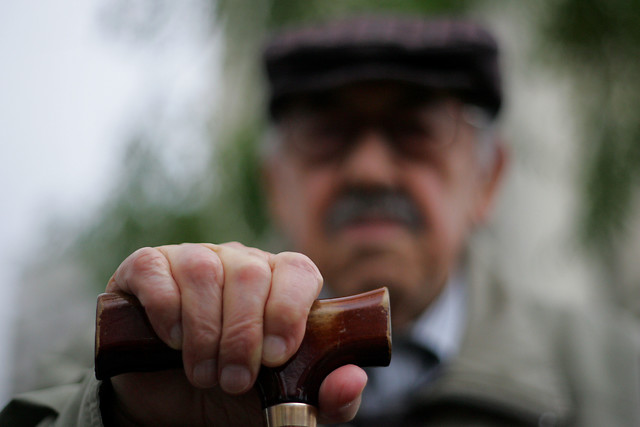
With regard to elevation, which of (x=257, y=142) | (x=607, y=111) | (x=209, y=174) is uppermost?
(x=607, y=111)

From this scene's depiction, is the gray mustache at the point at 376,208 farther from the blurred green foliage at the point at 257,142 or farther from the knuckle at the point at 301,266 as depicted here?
the knuckle at the point at 301,266

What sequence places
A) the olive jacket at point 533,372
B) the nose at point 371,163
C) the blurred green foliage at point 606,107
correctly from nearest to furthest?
1. the olive jacket at point 533,372
2. the nose at point 371,163
3. the blurred green foliage at point 606,107

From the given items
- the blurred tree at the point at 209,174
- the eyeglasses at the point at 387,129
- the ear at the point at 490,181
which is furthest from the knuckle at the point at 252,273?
the blurred tree at the point at 209,174

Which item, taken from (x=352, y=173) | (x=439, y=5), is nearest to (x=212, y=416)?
(x=352, y=173)

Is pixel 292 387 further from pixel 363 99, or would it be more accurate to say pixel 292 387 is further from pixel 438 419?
pixel 363 99

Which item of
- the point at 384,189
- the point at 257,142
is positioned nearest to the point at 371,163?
the point at 384,189

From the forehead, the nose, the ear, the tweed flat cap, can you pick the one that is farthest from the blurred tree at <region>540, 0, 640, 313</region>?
the nose

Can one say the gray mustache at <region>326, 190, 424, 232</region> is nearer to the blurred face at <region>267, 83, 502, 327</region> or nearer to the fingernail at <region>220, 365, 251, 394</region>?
the blurred face at <region>267, 83, 502, 327</region>

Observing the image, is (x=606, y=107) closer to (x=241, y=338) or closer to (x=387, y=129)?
(x=387, y=129)

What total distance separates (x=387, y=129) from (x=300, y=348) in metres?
1.00

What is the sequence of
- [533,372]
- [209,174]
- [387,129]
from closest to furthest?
[533,372] < [387,129] < [209,174]

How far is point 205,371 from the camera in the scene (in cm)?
51

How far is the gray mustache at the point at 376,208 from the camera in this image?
A: 142 centimetres

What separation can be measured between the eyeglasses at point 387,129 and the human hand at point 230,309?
3.12 ft
